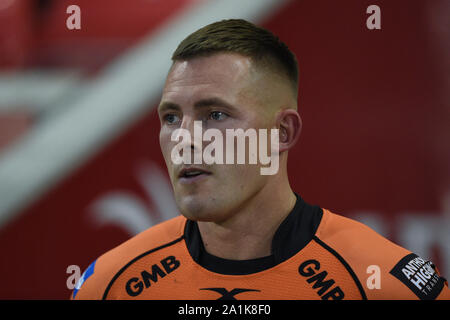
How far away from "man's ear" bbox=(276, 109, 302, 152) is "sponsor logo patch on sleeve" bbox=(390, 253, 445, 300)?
53cm

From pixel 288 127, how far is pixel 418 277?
2.07 ft

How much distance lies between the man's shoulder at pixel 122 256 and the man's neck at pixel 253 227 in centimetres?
23

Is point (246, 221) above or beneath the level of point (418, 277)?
above

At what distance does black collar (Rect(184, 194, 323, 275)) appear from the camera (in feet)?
4.55

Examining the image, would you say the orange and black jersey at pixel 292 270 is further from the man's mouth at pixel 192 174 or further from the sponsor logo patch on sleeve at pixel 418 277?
the man's mouth at pixel 192 174

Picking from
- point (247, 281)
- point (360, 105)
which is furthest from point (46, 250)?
point (360, 105)

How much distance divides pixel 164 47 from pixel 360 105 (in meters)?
1.14

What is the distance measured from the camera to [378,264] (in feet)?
4.39

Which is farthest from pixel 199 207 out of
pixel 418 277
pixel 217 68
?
pixel 418 277

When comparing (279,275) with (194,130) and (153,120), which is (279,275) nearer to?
(194,130)

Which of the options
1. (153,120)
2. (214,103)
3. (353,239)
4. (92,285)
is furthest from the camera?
(153,120)

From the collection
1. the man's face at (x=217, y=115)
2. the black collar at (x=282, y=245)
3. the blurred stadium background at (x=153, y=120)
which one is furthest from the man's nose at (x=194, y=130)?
the blurred stadium background at (x=153, y=120)

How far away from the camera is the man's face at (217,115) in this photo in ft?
4.29

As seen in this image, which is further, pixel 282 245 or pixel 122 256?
pixel 122 256
